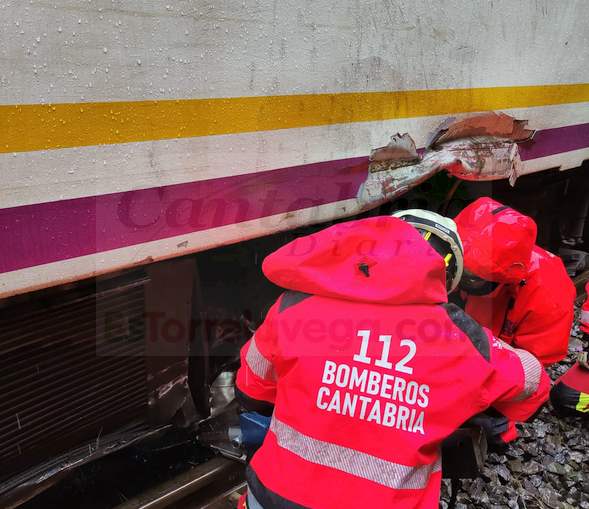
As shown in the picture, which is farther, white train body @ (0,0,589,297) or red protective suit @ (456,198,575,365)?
red protective suit @ (456,198,575,365)

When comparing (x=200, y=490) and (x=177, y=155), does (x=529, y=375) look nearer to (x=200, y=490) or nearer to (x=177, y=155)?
(x=177, y=155)

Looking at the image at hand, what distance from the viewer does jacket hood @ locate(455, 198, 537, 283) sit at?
227 cm

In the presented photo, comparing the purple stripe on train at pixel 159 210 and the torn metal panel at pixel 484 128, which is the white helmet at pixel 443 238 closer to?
the purple stripe on train at pixel 159 210

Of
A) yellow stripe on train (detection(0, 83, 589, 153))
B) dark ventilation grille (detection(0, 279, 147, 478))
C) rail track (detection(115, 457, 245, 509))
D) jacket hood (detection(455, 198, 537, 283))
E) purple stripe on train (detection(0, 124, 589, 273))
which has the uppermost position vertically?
yellow stripe on train (detection(0, 83, 589, 153))

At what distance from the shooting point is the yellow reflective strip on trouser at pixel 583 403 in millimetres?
3000

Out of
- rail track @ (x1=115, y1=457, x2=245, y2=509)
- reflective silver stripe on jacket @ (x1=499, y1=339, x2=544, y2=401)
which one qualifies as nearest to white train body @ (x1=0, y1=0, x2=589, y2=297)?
reflective silver stripe on jacket @ (x1=499, y1=339, x2=544, y2=401)

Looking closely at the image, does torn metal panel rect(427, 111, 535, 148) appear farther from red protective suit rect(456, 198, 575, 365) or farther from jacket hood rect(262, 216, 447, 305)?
jacket hood rect(262, 216, 447, 305)

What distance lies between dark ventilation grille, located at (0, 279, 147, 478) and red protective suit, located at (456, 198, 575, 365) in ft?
4.82

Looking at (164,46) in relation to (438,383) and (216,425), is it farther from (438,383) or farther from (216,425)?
(216,425)

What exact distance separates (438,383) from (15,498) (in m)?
1.84

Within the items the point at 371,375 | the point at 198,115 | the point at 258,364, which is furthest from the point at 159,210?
the point at 371,375

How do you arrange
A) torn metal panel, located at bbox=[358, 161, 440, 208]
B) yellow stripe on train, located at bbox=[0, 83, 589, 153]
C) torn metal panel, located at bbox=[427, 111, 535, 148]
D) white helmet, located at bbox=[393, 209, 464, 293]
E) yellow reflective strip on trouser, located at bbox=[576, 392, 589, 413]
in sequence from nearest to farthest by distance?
1. yellow stripe on train, located at bbox=[0, 83, 589, 153]
2. white helmet, located at bbox=[393, 209, 464, 293]
3. torn metal panel, located at bbox=[358, 161, 440, 208]
4. torn metal panel, located at bbox=[427, 111, 535, 148]
5. yellow reflective strip on trouser, located at bbox=[576, 392, 589, 413]

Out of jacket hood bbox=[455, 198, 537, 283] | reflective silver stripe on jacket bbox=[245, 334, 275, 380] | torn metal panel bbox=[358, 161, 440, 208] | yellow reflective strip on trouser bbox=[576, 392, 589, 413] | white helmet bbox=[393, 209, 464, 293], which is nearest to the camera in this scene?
reflective silver stripe on jacket bbox=[245, 334, 275, 380]

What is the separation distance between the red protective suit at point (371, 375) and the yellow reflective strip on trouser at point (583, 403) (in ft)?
5.99
